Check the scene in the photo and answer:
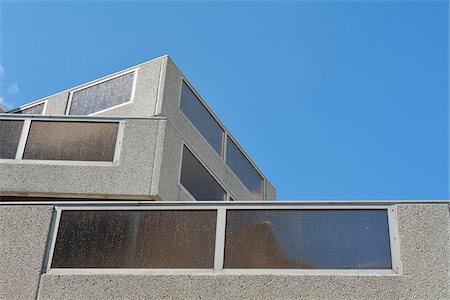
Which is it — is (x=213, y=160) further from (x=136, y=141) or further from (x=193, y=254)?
(x=193, y=254)

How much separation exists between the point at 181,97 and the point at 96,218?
4413 mm

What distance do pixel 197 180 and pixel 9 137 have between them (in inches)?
108

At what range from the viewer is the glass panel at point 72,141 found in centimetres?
820

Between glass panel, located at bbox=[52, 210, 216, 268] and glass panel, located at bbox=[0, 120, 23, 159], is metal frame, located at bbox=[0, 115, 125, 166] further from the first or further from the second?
glass panel, located at bbox=[52, 210, 216, 268]

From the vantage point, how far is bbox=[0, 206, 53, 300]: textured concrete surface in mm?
5777

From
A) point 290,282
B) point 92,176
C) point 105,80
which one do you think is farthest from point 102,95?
point 290,282

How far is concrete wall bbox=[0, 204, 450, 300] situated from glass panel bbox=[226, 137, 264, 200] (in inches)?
236

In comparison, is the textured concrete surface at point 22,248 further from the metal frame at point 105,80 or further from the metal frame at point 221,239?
the metal frame at point 105,80

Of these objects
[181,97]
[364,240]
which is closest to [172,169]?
[181,97]

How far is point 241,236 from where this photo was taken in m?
5.79

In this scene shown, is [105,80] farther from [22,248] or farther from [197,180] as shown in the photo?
[22,248]

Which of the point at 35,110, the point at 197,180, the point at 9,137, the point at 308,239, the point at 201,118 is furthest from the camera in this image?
the point at 35,110

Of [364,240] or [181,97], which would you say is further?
[181,97]

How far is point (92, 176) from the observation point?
804cm
